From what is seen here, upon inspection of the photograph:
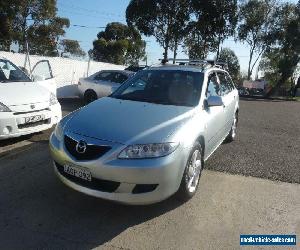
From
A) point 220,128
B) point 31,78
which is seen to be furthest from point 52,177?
point 31,78

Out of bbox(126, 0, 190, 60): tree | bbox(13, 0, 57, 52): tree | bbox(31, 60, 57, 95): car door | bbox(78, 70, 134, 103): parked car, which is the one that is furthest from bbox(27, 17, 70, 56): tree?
bbox(31, 60, 57, 95): car door

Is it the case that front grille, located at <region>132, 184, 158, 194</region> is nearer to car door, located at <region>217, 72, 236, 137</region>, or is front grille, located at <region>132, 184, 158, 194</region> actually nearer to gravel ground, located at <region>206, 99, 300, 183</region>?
gravel ground, located at <region>206, 99, 300, 183</region>

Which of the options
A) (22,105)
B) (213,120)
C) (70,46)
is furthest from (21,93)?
(70,46)

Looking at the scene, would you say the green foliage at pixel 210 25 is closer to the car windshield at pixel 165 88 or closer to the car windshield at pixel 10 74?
the car windshield at pixel 10 74

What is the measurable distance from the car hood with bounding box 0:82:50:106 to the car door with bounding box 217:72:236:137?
124 inches

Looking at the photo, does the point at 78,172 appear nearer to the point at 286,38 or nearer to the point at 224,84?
the point at 224,84

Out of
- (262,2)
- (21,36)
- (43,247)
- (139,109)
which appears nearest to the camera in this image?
(43,247)

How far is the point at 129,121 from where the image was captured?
4266 millimetres

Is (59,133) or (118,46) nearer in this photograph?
(59,133)

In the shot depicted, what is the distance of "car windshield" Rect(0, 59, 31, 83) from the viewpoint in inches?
285

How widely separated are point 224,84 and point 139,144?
3315 mm

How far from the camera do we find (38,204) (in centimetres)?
425

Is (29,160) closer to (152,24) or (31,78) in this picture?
(31,78)

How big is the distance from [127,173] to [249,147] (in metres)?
4.41
